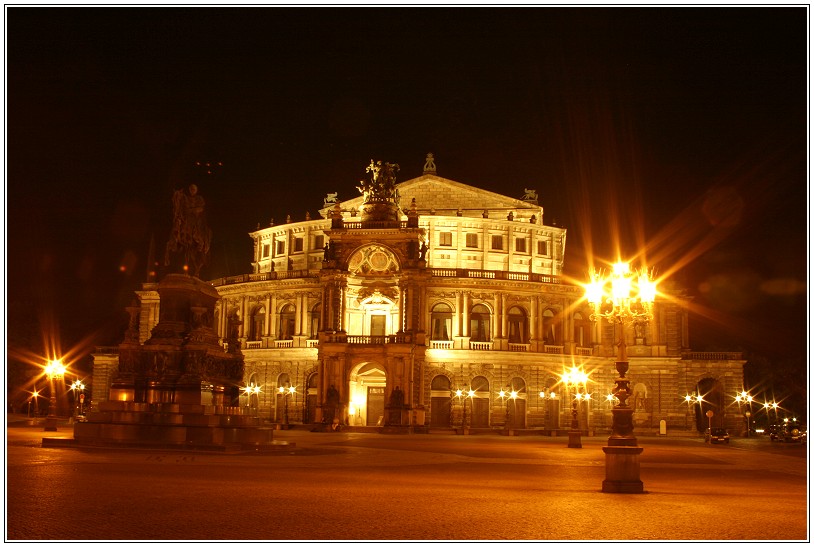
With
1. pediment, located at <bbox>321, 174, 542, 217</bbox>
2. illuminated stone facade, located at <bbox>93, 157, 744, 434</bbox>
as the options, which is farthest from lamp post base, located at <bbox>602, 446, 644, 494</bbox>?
pediment, located at <bbox>321, 174, 542, 217</bbox>

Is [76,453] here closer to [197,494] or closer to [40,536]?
[197,494]

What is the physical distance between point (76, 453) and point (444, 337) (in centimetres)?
5252

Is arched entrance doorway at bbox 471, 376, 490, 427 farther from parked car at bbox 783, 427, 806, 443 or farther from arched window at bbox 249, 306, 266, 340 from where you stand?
parked car at bbox 783, 427, 806, 443

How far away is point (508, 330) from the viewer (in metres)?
76.9

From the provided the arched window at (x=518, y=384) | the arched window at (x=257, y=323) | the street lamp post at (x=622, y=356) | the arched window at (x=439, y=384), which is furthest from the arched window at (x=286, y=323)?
the street lamp post at (x=622, y=356)

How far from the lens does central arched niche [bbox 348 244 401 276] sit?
74.4 metres

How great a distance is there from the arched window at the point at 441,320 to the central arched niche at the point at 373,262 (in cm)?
514

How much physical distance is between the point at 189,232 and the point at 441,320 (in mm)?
48256

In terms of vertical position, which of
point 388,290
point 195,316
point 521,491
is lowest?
point 521,491

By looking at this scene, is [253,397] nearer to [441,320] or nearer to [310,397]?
[310,397]

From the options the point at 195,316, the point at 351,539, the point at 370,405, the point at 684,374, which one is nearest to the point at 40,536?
the point at 351,539

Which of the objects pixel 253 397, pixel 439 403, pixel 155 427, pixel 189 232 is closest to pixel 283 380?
pixel 253 397

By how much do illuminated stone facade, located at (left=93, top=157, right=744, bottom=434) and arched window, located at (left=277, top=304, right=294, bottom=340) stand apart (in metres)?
0.13

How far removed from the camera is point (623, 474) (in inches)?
713
